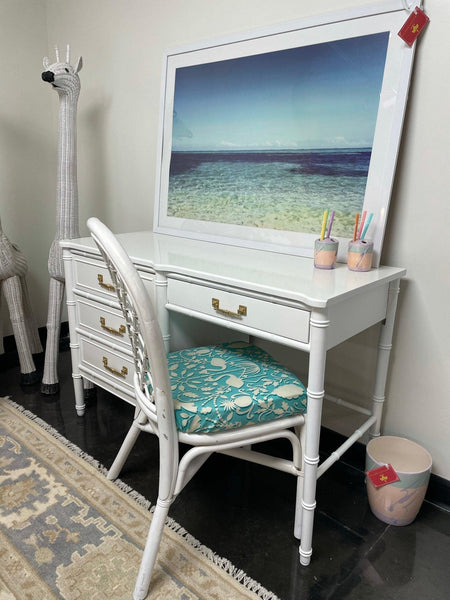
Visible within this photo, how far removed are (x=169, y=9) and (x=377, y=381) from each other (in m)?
1.70

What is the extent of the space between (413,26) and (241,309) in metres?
0.91

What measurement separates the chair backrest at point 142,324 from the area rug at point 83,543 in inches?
17.2

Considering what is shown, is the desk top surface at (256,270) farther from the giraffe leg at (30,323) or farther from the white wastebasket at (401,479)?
the giraffe leg at (30,323)

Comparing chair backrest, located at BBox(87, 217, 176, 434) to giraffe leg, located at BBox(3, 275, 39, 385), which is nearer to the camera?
chair backrest, located at BBox(87, 217, 176, 434)

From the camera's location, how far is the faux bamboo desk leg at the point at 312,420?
3.53 ft

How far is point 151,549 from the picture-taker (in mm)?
1141

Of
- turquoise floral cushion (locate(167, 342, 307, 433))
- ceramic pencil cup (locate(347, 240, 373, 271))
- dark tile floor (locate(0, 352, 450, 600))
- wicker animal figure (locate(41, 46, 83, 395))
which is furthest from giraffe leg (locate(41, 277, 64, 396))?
ceramic pencil cup (locate(347, 240, 373, 271))

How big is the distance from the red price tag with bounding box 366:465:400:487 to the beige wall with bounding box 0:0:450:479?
241 millimetres

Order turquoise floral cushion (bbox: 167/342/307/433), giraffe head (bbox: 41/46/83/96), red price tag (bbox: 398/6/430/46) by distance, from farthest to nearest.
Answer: giraffe head (bbox: 41/46/83/96) → red price tag (bbox: 398/6/430/46) → turquoise floral cushion (bbox: 167/342/307/433)

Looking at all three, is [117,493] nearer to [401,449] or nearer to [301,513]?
[301,513]

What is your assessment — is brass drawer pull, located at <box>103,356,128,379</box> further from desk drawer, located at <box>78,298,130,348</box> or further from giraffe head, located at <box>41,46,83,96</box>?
giraffe head, located at <box>41,46,83,96</box>

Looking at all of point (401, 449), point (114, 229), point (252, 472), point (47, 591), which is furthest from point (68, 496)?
point (114, 229)

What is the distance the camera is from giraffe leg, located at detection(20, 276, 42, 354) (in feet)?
7.67

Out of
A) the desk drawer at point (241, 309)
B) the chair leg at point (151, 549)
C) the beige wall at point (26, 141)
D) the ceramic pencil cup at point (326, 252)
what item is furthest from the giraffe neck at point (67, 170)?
the chair leg at point (151, 549)
